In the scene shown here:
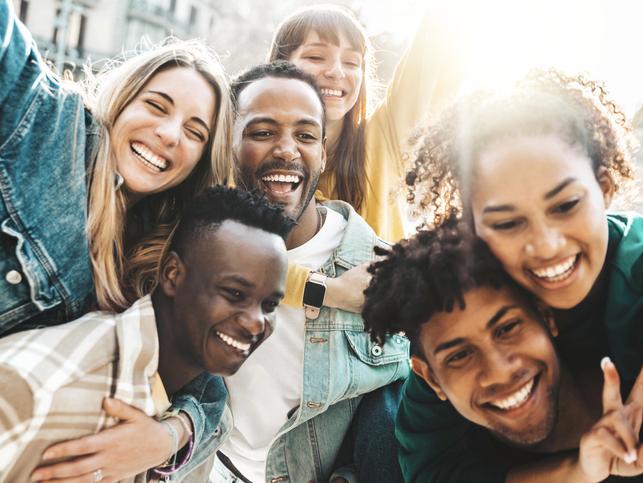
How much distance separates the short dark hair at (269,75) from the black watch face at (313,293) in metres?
0.66

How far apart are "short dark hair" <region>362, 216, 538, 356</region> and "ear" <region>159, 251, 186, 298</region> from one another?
1.87 ft

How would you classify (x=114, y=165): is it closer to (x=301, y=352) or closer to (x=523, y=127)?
(x=301, y=352)

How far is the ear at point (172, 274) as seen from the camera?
1.79 meters

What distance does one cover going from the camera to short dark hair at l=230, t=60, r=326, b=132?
7.56 ft

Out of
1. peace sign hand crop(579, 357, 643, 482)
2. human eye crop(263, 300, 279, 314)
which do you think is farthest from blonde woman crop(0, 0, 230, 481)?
peace sign hand crop(579, 357, 643, 482)

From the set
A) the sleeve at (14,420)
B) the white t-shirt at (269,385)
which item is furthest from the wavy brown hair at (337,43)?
the sleeve at (14,420)

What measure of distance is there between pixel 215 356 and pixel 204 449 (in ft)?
1.56

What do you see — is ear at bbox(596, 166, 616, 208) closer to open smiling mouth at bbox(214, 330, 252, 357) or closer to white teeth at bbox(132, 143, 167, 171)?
open smiling mouth at bbox(214, 330, 252, 357)

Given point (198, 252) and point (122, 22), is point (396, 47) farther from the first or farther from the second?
point (122, 22)

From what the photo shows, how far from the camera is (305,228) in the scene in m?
2.28

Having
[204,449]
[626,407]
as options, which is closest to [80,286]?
[204,449]

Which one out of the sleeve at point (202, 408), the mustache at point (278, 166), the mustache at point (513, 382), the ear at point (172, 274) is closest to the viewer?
the mustache at point (513, 382)

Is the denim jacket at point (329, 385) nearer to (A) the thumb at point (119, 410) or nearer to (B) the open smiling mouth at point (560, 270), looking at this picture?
(A) the thumb at point (119, 410)

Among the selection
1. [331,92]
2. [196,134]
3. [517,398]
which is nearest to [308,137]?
[196,134]
